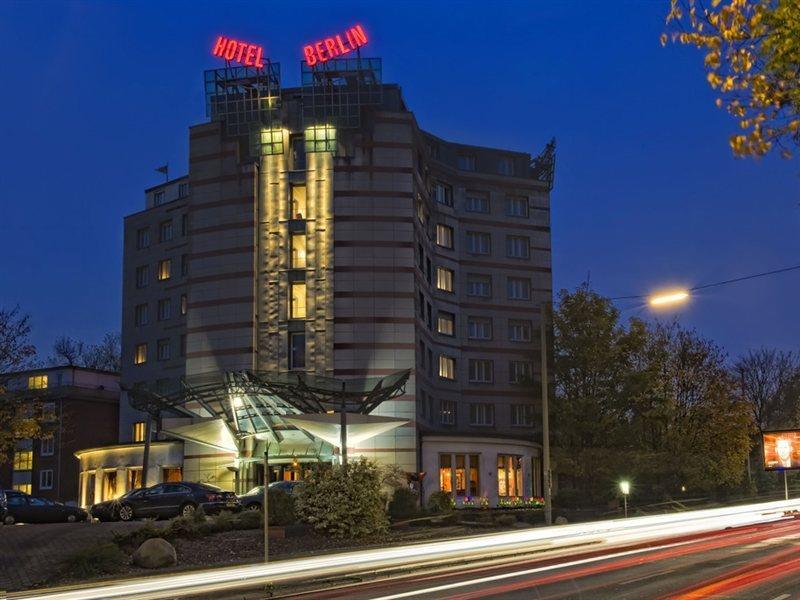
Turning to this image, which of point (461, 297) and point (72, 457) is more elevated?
→ point (461, 297)

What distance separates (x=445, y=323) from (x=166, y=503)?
107 feet

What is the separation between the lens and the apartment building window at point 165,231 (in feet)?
Answer: 253

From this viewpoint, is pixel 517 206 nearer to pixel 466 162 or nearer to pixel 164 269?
pixel 466 162

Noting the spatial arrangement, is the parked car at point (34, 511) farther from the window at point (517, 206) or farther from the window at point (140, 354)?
the window at point (517, 206)

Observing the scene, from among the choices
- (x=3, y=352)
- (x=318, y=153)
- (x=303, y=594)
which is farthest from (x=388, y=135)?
(x=303, y=594)

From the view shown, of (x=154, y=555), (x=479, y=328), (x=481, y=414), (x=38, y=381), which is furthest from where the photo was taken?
(x=38, y=381)

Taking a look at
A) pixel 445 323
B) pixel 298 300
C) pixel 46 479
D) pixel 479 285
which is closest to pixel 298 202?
pixel 298 300

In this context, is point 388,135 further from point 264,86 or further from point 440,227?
point 440,227

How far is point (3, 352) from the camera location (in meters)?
36.5

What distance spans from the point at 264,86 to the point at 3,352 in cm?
3027

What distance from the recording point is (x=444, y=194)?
73750 millimetres

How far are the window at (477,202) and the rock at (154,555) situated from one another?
165ft

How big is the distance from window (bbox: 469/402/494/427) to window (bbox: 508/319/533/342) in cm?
531

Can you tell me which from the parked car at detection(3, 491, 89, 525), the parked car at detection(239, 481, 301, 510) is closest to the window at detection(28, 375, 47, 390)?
the parked car at detection(3, 491, 89, 525)
